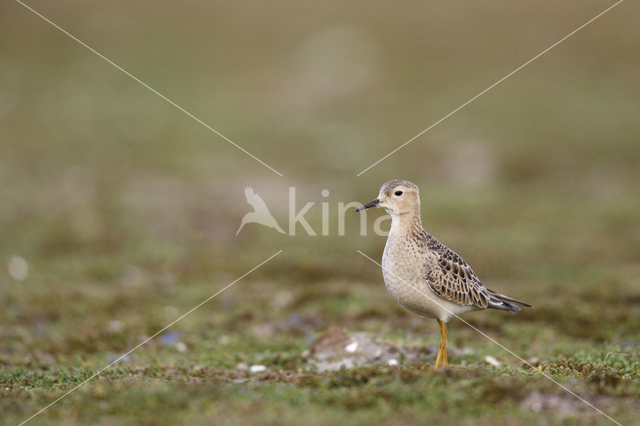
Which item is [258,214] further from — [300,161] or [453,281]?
[453,281]

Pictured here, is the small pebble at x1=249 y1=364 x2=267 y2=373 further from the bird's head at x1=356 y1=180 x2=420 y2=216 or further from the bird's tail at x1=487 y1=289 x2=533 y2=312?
the bird's tail at x1=487 y1=289 x2=533 y2=312

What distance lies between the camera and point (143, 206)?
18469 mm

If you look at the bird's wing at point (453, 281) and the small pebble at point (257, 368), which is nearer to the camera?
the bird's wing at point (453, 281)

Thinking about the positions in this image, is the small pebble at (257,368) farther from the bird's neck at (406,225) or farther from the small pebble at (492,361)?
the small pebble at (492,361)

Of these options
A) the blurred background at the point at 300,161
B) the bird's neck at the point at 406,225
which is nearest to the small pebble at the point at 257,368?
the blurred background at the point at 300,161

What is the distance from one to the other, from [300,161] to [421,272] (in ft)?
48.4

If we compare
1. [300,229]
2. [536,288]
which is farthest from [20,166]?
[536,288]

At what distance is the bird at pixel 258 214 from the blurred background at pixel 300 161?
0.27 metres

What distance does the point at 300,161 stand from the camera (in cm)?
2241

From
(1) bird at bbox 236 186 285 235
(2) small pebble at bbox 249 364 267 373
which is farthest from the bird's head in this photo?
(1) bird at bbox 236 186 285 235

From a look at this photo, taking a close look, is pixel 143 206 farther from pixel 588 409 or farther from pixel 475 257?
pixel 588 409

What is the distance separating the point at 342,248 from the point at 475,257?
3.45 meters

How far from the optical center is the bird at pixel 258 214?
1830 cm

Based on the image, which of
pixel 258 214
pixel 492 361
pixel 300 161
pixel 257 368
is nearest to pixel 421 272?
pixel 492 361
